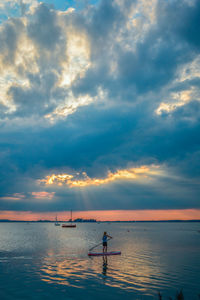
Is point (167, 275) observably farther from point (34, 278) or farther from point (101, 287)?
point (34, 278)

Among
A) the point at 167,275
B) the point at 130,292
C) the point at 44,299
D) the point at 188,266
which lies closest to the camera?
the point at 44,299

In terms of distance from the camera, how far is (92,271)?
85.3 feet

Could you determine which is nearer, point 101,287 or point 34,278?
point 101,287

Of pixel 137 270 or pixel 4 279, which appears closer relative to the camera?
pixel 4 279

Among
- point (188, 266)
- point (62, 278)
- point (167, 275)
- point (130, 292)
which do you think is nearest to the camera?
point (130, 292)

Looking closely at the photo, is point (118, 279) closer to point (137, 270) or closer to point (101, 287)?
point (101, 287)

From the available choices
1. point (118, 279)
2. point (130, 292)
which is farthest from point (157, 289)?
point (118, 279)

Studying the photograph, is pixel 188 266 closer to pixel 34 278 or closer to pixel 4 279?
pixel 34 278

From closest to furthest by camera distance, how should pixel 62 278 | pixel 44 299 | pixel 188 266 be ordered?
pixel 44 299 < pixel 62 278 < pixel 188 266

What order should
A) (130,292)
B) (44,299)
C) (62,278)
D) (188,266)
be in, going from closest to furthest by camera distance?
(44,299)
(130,292)
(62,278)
(188,266)

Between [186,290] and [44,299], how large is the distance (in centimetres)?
1220

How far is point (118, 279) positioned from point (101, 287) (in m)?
3.19

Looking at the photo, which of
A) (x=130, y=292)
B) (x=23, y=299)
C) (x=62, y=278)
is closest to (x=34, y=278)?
(x=62, y=278)

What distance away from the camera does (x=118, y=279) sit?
73.6ft
